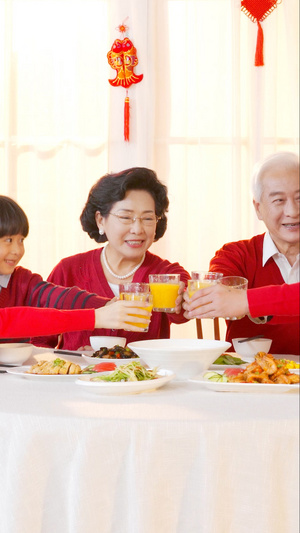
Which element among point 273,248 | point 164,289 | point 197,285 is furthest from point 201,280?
point 273,248

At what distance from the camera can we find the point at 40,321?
5.12 feet

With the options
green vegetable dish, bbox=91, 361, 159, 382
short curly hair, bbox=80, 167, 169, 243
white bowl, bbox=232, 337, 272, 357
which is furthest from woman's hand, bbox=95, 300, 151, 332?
short curly hair, bbox=80, 167, 169, 243

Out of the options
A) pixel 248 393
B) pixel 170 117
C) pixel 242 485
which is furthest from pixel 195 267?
pixel 242 485

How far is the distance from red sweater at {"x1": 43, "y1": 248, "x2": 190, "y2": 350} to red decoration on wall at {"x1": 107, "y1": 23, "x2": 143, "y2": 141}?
0.71m

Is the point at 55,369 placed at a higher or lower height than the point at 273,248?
lower

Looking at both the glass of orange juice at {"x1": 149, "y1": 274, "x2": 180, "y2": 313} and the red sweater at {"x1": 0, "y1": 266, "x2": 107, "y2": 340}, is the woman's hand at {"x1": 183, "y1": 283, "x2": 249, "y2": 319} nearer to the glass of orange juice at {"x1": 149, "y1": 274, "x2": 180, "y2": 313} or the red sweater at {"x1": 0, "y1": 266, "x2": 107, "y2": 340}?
the glass of orange juice at {"x1": 149, "y1": 274, "x2": 180, "y2": 313}

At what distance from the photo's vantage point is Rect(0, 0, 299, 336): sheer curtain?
2.52 m

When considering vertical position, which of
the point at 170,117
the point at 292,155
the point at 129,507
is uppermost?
the point at 170,117

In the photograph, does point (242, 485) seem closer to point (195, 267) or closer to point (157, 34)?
point (195, 267)

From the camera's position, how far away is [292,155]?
143 cm

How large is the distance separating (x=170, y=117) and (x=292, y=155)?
5.07 feet

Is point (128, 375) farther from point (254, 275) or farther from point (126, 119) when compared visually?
point (126, 119)

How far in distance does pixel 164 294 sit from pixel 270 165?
41cm

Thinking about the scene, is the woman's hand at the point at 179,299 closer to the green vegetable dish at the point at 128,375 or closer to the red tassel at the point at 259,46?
the green vegetable dish at the point at 128,375
